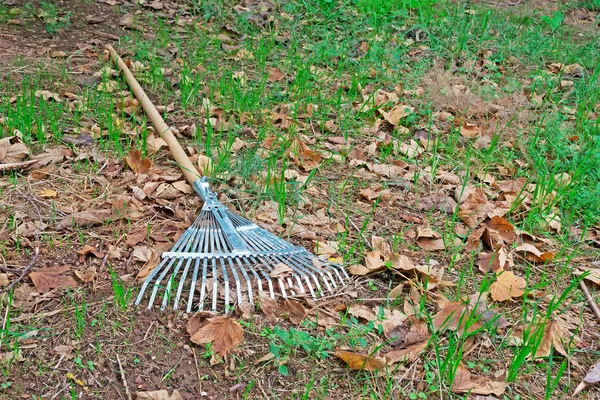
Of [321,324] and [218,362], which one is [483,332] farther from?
[218,362]

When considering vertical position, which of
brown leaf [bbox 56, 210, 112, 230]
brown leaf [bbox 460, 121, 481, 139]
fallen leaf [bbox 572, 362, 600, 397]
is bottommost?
fallen leaf [bbox 572, 362, 600, 397]

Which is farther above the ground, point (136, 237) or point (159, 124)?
point (159, 124)

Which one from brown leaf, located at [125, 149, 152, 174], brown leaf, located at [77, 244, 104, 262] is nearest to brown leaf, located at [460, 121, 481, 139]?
brown leaf, located at [125, 149, 152, 174]

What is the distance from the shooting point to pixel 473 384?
2025 millimetres

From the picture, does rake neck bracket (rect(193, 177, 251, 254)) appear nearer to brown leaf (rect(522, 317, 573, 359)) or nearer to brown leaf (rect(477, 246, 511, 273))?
brown leaf (rect(477, 246, 511, 273))

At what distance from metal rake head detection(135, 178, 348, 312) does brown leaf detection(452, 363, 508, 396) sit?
548mm

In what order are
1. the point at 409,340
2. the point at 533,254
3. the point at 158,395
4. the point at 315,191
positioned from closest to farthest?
the point at 158,395 < the point at 409,340 < the point at 533,254 < the point at 315,191

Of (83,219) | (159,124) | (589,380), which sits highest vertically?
(159,124)

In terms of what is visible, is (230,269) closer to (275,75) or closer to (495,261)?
(495,261)

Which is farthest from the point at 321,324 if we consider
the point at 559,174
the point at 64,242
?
the point at 559,174

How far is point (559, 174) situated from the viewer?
3201mm

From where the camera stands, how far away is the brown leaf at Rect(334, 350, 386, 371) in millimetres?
2029

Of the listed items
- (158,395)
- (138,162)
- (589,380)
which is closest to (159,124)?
(138,162)

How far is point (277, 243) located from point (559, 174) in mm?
1564
